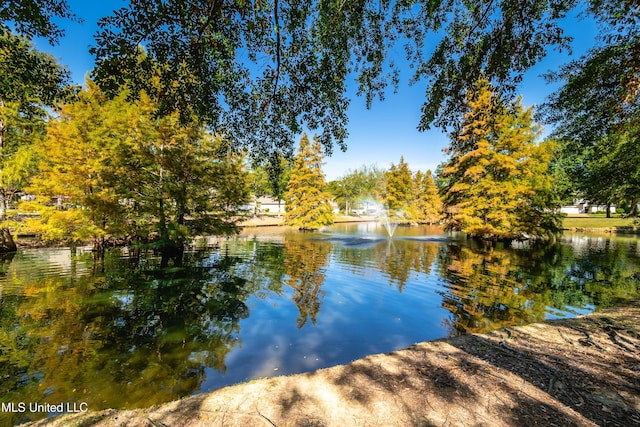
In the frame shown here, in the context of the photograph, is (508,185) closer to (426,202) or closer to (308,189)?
(308,189)

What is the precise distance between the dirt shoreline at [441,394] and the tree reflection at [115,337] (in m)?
1.53

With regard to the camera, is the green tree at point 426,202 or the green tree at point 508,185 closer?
the green tree at point 508,185

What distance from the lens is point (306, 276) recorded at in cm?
1288

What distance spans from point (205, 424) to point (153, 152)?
15.9 metres

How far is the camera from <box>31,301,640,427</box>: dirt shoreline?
310 cm

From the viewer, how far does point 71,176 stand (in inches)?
601

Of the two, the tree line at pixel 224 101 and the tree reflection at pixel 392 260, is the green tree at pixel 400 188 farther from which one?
the tree line at pixel 224 101

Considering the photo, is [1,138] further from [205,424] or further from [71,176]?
[205,424]

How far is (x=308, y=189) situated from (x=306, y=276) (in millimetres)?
27631

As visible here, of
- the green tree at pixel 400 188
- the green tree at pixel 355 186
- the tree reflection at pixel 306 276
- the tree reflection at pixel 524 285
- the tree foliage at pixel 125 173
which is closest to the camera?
the tree reflection at pixel 524 285

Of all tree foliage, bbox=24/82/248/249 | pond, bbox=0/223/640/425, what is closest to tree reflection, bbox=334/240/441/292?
pond, bbox=0/223/640/425

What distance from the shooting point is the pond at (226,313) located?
16.3 ft

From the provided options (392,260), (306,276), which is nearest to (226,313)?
(306,276)

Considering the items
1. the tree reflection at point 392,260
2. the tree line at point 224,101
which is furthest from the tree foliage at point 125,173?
the tree reflection at point 392,260
